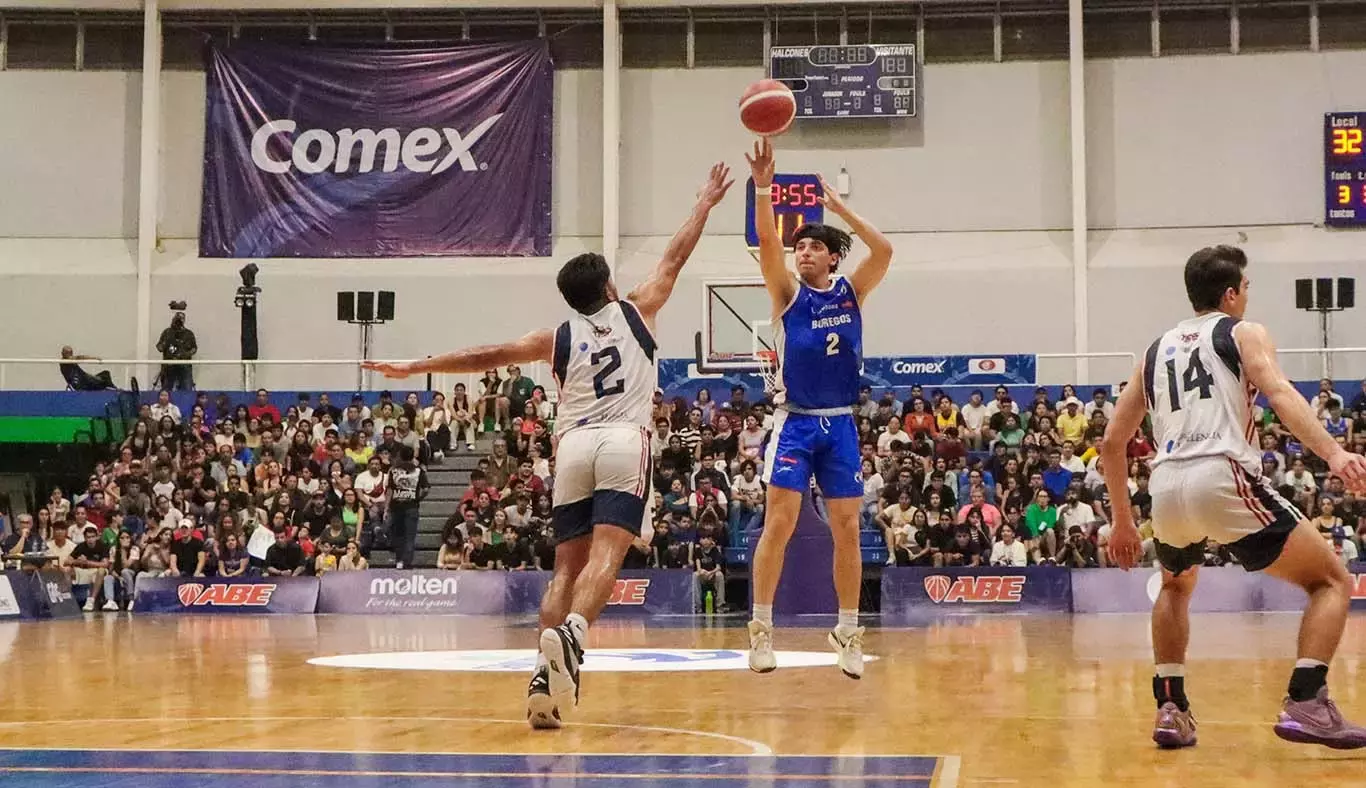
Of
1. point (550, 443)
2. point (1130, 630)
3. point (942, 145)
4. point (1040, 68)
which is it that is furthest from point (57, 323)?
point (1130, 630)

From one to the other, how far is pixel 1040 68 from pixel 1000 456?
1007 centimetres

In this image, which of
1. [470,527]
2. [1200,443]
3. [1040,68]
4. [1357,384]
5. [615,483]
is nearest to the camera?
[1200,443]

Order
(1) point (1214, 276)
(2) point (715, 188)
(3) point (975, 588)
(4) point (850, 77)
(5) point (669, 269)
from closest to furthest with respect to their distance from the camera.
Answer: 1. (1) point (1214, 276)
2. (5) point (669, 269)
3. (2) point (715, 188)
4. (3) point (975, 588)
5. (4) point (850, 77)

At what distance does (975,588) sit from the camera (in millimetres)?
20328

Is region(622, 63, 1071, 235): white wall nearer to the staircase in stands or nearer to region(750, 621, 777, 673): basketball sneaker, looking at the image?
the staircase in stands

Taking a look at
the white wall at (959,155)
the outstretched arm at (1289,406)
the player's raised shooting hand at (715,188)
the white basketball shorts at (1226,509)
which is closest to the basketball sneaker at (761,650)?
the player's raised shooting hand at (715,188)

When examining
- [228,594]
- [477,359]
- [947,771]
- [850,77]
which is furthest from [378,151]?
[947,771]

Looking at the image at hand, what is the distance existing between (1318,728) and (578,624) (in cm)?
303

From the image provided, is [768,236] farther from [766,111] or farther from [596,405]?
[596,405]

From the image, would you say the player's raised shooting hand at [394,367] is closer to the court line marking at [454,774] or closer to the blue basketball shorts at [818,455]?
the blue basketball shorts at [818,455]

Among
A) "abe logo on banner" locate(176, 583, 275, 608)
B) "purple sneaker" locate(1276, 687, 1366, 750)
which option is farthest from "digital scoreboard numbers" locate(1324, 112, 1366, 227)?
"purple sneaker" locate(1276, 687, 1366, 750)

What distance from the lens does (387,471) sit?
24719mm

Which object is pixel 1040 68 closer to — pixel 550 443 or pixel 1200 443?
pixel 550 443

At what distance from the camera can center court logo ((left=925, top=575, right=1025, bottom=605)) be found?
20.2 metres
